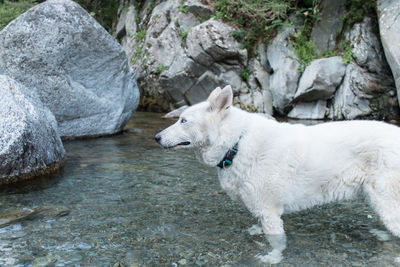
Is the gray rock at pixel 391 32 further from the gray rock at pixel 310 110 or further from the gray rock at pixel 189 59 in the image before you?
the gray rock at pixel 189 59

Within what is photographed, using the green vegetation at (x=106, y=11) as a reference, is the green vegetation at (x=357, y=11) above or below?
below

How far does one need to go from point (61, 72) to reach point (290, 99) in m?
9.70

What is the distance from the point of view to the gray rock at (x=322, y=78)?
14.0m

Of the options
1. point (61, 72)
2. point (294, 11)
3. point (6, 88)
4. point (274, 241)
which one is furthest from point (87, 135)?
point (294, 11)

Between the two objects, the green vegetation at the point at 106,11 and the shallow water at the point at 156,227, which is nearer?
the shallow water at the point at 156,227

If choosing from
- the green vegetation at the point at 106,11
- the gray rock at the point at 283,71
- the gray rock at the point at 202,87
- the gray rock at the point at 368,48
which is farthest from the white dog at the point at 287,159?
the green vegetation at the point at 106,11

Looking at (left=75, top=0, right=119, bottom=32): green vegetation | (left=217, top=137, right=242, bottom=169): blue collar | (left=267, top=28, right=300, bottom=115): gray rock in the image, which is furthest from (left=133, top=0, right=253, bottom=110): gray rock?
(left=217, top=137, right=242, bottom=169): blue collar

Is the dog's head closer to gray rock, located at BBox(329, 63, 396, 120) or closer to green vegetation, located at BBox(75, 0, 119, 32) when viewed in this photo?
gray rock, located at BBox(329, 63, 396, 120)

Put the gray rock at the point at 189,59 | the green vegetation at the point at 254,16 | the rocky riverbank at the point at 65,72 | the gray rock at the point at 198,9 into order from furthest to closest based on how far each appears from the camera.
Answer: the gray rock at the point at 198,9, the gray rock at the point at 189,59, the green vegetation at the point at 254,16, the rocky riverbank at the point at 65,72

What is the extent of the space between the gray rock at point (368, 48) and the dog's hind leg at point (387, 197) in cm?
1160

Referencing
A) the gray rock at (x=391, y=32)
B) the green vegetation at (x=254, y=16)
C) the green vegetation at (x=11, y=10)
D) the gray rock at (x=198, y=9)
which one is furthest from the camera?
the green vegetation at (x=11, y=10)

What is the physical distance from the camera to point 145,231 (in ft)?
14.7

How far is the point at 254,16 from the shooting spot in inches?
672

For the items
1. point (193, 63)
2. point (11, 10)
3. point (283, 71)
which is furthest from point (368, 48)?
point (11, 10)
